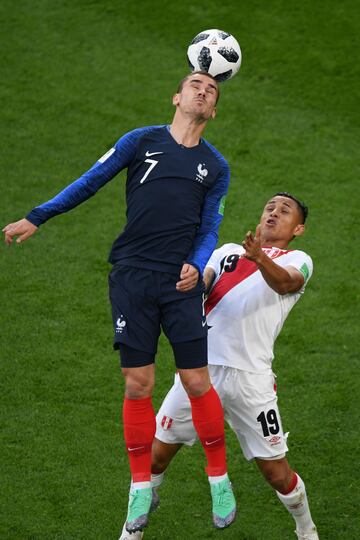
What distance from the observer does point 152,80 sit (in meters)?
13.5

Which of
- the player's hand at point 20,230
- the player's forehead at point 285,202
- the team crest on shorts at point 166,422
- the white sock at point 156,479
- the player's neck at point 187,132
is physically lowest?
the white sock at point 156,479

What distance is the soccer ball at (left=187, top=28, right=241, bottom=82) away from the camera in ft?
22.6

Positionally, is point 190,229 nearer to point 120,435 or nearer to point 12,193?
point 120,435

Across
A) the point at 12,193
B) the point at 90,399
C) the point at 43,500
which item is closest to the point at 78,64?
the point at 12,193

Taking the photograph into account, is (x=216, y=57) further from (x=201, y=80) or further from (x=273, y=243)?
(x=273, y=243)

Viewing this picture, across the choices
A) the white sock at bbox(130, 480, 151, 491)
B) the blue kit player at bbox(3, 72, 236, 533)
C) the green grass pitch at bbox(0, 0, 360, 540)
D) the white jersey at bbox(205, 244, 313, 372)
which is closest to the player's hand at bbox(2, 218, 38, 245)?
the blue kit player at bbox(3, 72, 236, 533)

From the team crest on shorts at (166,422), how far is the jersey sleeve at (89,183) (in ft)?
5.06

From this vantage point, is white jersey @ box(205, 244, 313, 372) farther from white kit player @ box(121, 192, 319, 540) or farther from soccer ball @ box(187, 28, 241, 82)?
soccer ball @ box(187, 28, 241, 82)

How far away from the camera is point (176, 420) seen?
22.5ft

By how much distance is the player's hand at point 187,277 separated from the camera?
611cm

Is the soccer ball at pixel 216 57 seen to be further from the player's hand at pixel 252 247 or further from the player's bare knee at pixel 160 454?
the player's bare knee at pixel 160 454

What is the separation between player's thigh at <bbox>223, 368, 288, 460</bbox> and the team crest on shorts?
39 centimetres

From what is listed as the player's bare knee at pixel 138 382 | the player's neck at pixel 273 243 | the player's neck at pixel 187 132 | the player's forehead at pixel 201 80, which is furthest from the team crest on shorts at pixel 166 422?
the player's forehead at pixel 201 80

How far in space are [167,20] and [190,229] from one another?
28.6ft
